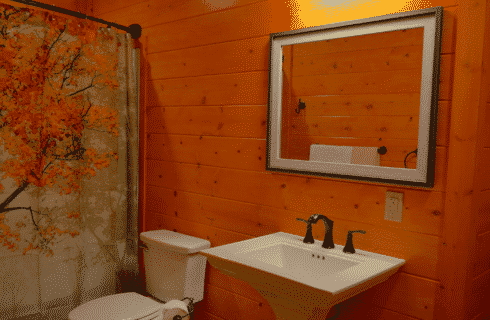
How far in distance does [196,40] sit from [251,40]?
16.0 inches

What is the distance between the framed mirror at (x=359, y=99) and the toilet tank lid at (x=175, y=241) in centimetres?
57

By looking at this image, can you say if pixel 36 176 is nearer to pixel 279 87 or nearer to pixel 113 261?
pixel 113 261

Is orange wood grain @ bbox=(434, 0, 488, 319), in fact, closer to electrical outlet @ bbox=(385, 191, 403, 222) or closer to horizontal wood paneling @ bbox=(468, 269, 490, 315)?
horizontal wood paneling @ bbox=(468, 269, 490, 315)

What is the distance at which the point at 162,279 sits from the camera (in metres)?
2.10

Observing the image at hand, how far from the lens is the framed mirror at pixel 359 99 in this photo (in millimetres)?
1408

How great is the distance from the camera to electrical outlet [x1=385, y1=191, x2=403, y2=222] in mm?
1489

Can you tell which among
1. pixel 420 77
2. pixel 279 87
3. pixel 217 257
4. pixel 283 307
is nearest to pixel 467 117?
pixel 420 77

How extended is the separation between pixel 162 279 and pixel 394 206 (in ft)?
4.18

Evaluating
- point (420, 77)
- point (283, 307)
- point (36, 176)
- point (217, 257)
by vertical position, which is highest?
point (420, 77)

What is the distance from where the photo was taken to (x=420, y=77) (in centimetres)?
141

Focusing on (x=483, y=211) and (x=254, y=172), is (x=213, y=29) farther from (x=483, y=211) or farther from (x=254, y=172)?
(x=483, y=211)

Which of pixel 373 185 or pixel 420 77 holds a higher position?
pixel 420 77

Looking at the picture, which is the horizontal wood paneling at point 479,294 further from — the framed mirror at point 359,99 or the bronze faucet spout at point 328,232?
the bronze faucet spout at point 328,232

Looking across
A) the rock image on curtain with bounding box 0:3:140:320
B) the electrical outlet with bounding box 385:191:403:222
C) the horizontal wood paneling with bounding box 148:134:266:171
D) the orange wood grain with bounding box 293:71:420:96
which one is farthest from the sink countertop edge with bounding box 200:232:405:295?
the rock image on curtain with bounding box 0:3:140:320
